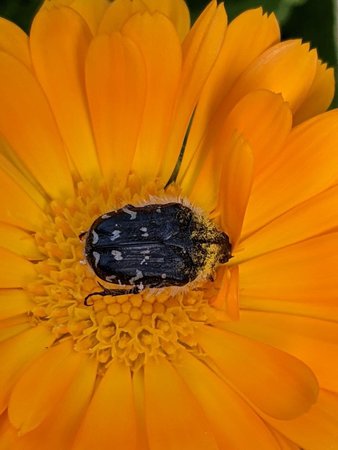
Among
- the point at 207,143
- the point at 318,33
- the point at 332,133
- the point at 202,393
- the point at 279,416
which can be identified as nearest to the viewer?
the point at 279,416

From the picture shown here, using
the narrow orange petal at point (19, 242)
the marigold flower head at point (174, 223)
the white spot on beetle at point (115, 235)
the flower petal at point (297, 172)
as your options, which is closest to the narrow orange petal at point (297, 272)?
the marigold flower head at point (174, 223)

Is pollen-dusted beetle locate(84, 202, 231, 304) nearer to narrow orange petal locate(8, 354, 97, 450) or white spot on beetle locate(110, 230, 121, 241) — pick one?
white spot on beetle locate(110, 230, 121, 241)

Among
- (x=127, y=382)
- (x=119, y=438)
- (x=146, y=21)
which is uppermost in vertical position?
(x=146, y=21)

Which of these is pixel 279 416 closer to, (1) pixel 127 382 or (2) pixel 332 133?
(1) pixel 127 382

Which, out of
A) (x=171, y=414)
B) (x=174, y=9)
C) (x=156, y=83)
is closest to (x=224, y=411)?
(x=171, y=414)

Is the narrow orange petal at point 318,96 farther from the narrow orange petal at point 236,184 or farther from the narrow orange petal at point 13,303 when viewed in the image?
the narrow orange petal at point 13,303

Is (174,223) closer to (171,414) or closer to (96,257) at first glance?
(96,257)

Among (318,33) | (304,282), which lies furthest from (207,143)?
(318,33)
